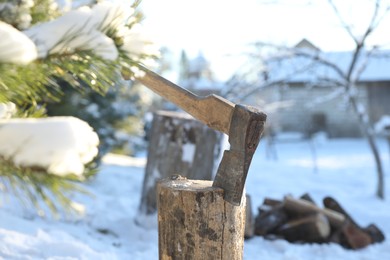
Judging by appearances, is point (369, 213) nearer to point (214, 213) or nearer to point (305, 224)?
point (305, 224)

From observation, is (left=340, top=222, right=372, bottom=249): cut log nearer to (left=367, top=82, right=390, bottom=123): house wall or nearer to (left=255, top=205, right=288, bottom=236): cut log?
(left=255, top=205, right=288, bottom=236): cut log

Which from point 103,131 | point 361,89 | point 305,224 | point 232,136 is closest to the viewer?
point 232,136

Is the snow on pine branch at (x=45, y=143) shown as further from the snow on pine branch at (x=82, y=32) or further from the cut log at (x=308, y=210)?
the cut log at (x=308, y=210)

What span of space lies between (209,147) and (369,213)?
2334mm

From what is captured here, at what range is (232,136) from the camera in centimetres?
182

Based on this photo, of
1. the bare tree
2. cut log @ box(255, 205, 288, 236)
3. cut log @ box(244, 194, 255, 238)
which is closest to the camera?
cut log @ box(244, 194, 255, 238)

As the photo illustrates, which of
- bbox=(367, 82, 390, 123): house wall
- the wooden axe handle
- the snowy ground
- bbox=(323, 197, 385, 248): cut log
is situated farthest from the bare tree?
bbox=(367, 82, 390, 123): house wall

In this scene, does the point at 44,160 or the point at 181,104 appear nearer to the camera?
the point at 44,160

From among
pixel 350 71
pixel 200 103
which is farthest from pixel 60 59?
pixel 350 71

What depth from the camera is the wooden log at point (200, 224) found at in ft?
5.97

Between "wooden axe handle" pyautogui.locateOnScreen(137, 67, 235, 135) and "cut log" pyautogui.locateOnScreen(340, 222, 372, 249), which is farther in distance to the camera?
"cut log" pyautogui.locateOnScreen(340, 222, 372, 249)

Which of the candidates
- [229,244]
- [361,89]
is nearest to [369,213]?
[229,244]

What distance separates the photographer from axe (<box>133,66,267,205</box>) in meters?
1.77

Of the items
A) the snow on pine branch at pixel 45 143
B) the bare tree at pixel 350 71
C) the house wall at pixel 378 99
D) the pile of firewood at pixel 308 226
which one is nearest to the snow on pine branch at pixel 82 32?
the snow on pine branch at pixel 45 143
